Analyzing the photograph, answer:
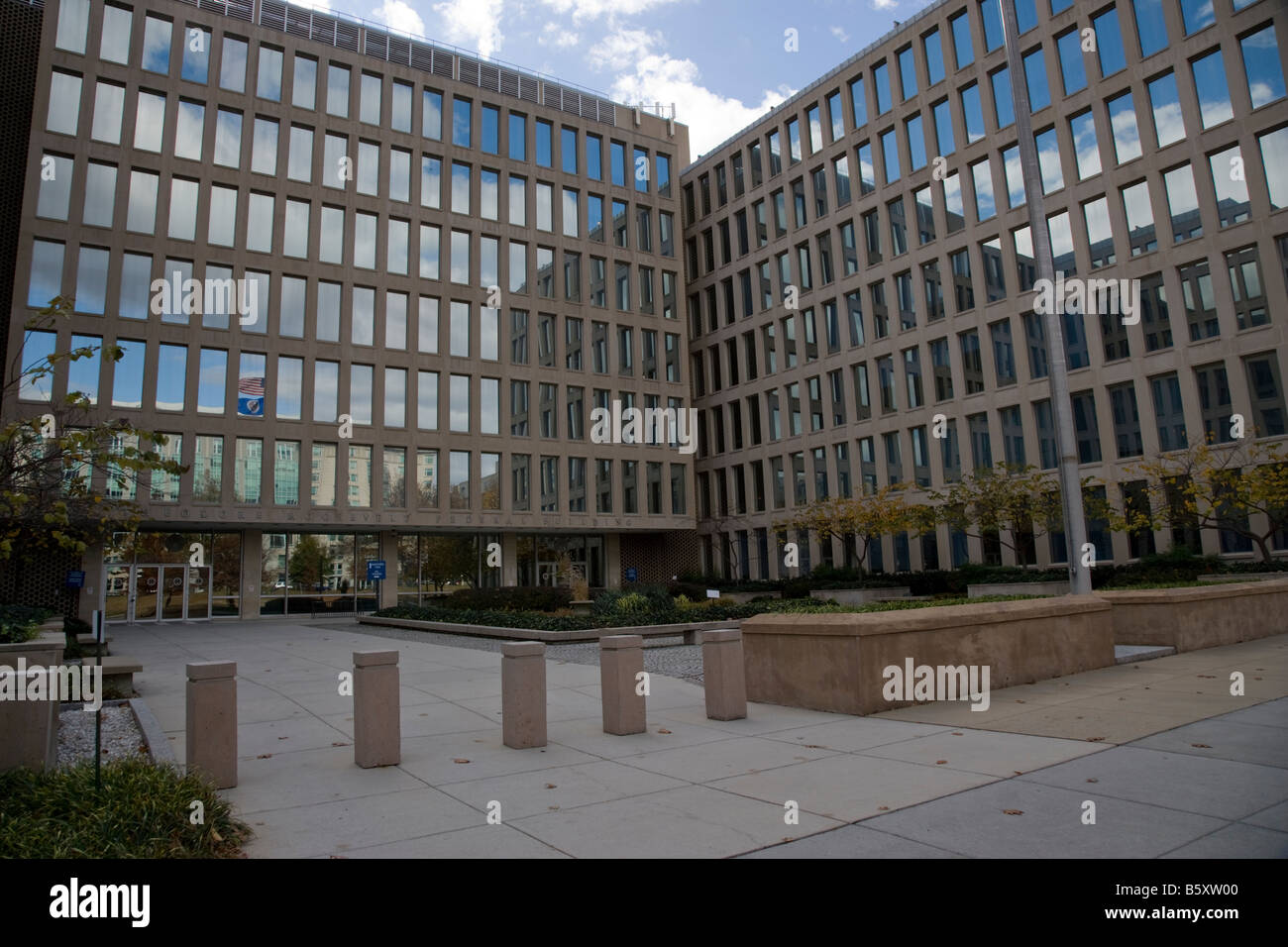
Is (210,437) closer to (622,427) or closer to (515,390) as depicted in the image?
(515,390)

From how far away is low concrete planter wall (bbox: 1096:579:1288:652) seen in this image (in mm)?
14102

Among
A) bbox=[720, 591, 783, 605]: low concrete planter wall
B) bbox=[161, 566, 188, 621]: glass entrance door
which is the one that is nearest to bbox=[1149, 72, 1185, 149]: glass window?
bbox=[720, 591, 783, 605]: low concrete planter wall

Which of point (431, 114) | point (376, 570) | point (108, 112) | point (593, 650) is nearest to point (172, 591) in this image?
point (376, 570)

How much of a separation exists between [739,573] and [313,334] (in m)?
25.0

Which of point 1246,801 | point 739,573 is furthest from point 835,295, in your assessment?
point 1246,801

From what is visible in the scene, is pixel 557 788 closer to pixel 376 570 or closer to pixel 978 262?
pixel 376 570

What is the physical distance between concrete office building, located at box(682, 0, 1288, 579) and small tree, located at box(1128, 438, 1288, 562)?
1.15m

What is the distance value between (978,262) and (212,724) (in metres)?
36.4

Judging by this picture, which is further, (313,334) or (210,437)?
(313,334)

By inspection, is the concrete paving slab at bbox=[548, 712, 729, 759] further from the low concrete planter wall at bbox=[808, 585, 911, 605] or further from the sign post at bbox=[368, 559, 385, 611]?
the sign post at bbox=[368, 559, 385, 611]

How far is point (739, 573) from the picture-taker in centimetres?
4728

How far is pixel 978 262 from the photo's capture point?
120 ft

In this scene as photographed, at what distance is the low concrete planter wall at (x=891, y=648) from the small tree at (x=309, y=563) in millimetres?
31652

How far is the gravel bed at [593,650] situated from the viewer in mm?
14734
